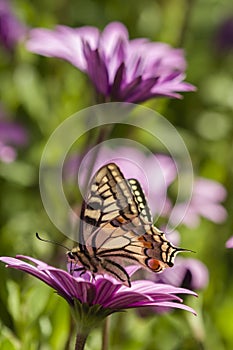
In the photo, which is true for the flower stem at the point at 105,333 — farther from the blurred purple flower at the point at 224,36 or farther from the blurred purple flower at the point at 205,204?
the blurred purple flower at the point at 224,36

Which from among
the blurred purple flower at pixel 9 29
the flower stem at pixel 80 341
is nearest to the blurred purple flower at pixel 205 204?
the blurred purple flower at pixel 9 29

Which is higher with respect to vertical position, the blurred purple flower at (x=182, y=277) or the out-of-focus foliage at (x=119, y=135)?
the blurred purple flower at (x=182, y=277)

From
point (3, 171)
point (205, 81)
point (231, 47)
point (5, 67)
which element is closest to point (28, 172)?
point (3, 171)

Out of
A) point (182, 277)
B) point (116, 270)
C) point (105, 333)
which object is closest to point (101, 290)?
point (116, 270)

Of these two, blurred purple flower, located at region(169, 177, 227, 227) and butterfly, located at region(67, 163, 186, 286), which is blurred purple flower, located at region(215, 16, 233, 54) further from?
butterfly, located at region(67, 163, 186, 286)

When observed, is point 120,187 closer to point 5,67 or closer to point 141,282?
point 141,282

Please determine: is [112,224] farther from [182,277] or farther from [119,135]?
[119,135]
